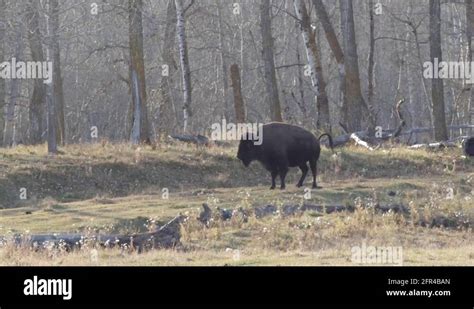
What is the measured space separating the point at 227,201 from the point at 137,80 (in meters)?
11.1

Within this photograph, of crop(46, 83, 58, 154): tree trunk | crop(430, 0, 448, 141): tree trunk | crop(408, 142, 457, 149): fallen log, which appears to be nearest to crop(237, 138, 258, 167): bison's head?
crop(46, 83, 58, 154): tree trunk

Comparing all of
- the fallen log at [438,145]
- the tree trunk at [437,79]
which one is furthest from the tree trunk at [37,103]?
the tree trunk at [437,79]

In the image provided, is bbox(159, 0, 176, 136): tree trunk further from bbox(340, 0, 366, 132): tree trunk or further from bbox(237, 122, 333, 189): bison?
bbox(237, 122, 333, 189): bison

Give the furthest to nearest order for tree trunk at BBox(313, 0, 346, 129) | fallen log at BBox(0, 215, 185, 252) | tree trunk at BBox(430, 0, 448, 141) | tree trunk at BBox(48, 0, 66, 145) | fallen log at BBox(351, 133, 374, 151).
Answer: tree trunk at BBox(313, 0, 346, 129)
tree trunk at BBox(430, 0, 448, 141)
fallen log at BBox(351, 133, 374, 151)
tree trunk at BBox(48, 0, 66, 145)
fallen log at BBox(0, 215, 185, 252)

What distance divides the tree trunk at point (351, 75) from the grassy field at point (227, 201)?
4198mm

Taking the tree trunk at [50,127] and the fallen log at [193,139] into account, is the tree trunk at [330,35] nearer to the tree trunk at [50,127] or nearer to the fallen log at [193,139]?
the fallen log at [193,139]

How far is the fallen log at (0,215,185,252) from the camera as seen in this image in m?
16.5

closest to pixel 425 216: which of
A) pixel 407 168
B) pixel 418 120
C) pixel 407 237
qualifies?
pixel 407 237

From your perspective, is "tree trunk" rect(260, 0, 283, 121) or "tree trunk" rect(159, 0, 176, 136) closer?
"tree trunk" rect(260, 0, 283, 121)

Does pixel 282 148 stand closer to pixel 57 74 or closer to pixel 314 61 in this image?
pixel 314 61

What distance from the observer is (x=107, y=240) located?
54.0ft

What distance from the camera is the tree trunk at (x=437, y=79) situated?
36.1 m

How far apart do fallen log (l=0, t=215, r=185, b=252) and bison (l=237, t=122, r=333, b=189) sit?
782 cm

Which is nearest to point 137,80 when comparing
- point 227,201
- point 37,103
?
point 37,103
